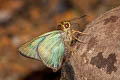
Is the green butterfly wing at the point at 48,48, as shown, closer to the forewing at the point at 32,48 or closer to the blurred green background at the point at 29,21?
the forewing at the point at 32,48

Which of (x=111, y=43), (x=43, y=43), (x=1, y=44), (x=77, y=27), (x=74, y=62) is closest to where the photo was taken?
(x=111, y=43)

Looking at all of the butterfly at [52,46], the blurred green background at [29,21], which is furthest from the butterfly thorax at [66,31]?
the blurred green background at [29,21]

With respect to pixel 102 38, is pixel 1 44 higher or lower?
lower

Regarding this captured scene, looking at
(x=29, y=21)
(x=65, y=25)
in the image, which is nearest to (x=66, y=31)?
(x=65, y=25)

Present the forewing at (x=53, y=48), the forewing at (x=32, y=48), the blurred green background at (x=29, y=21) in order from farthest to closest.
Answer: the blurred green background at (x=29, y=21) → the forewing at (x=53, y=48) → the forewing at (x=32, y=48)

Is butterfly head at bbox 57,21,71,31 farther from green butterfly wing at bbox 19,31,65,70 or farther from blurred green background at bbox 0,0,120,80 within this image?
blurred green background at bbox 0,0,120,80

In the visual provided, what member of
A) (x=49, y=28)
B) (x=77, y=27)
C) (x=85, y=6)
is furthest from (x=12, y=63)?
(x=77, y=27)

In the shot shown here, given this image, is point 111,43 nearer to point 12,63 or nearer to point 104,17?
point 104,17

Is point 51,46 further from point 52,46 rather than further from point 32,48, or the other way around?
point 32,48
